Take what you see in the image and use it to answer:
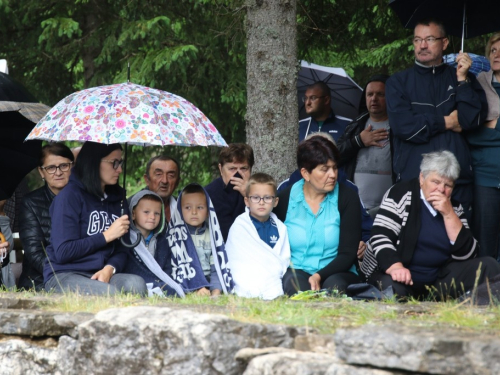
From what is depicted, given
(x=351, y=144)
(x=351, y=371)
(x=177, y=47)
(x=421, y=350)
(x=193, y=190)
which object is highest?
(x=177, y=47)

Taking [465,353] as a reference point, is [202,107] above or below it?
above

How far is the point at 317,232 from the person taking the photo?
6.16 m

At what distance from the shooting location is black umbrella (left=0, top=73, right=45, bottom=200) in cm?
663

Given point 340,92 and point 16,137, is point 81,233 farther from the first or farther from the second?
point 340,92

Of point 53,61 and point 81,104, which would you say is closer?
point 81,104

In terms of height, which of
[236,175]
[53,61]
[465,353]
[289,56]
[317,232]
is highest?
[53,61]

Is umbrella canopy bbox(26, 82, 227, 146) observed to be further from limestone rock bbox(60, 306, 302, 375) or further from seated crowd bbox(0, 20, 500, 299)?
limestone rock bbox(60, 306, 302, 375)

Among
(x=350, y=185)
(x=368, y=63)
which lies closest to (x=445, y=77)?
(x=350, y=185)

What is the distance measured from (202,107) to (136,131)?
16.8 feet

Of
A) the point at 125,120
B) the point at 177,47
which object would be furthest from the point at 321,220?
the point at 177,47

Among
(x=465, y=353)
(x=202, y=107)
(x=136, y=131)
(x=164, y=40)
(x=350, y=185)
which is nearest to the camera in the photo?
(x=465, y=353)

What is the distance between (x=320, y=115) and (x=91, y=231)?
3.09 meters

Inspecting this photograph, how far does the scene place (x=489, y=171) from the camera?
6.31 metres

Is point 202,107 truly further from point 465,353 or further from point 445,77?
point 465,353
